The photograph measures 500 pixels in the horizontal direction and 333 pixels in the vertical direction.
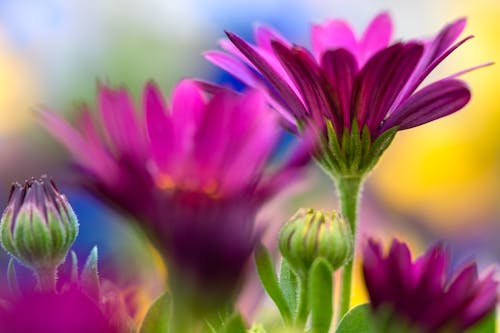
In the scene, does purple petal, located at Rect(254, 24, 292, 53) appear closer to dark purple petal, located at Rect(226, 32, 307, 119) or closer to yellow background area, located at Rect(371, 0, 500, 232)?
dark purple petal, located at Rect(226, 32, 307, 119)

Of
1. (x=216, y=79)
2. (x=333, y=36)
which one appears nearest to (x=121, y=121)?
(x=333, y=36)

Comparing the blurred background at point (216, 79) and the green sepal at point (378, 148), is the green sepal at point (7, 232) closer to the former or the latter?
the green sepal at point (378, 148)

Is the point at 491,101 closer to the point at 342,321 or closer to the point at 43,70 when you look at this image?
the point at 43,70

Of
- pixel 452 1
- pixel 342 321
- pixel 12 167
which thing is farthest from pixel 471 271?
pixel 452 1

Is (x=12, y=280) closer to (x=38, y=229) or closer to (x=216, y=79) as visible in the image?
(x=38, y=229)

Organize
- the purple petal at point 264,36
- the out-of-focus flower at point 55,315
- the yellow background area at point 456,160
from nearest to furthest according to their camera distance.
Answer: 1. the out-of-focus flower at point 55,315
2. the purple petal at point 264,36
3. the yellow background area at point 456,160

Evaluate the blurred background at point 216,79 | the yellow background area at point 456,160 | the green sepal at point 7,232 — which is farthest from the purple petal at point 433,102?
the yellow background area at point 456,160
